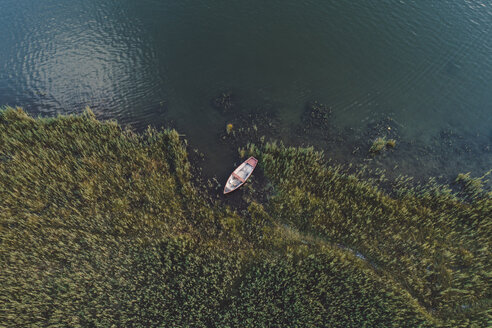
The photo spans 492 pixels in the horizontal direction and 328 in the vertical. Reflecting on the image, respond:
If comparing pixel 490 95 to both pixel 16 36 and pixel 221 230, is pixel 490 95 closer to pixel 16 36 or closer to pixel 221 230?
pixel 221 230

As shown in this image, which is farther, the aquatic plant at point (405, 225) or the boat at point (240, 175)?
the boat at point (240, 175)

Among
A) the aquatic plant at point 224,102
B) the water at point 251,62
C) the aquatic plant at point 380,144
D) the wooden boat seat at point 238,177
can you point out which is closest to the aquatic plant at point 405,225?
the wooden boat seat at point 238,177

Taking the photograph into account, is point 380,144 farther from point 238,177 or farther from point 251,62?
point 251,62

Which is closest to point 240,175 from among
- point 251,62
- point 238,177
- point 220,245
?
point 238,177

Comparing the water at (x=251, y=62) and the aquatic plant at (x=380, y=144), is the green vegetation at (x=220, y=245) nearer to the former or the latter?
the aquatic plant at (x=380, y=144)

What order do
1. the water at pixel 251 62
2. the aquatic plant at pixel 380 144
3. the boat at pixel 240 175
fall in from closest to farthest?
the boat at pixel 240 175, the aquatic plant at pixel 380 144, the water at pixel 251 62

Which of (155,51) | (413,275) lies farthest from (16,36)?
(413,275)
